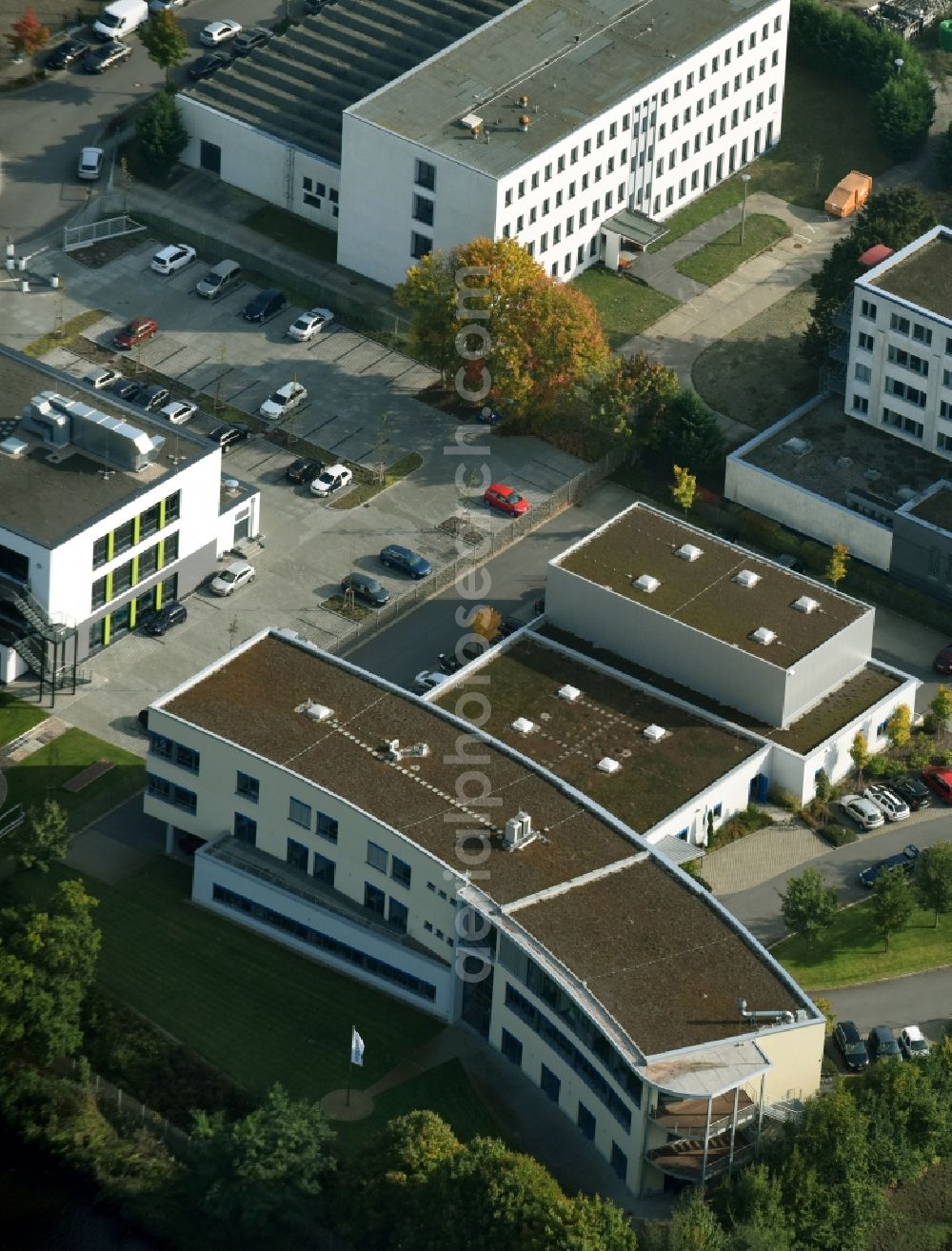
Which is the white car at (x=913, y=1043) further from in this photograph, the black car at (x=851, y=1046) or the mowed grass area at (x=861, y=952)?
the mowed grass area at (x=861, y=952)

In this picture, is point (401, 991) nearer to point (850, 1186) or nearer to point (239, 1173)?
point (239, 1173)

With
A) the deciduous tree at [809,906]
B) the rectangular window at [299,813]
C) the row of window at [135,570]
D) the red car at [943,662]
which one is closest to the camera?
the deciduous tree at [809,906]

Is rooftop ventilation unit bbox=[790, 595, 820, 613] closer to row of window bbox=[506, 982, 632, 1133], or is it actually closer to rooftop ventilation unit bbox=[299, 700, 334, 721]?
rooftop ventilation unit bbox=[299, 700, 334, 721]

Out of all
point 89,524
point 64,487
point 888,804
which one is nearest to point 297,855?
point 89,524

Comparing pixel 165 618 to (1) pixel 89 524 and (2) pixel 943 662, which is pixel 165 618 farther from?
(2) pixel 943 662

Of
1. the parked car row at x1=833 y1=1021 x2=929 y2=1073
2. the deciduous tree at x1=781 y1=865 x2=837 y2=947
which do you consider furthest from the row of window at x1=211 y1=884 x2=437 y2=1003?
the parked car row at x1=833 y1=1021 x2=929 y2=1073

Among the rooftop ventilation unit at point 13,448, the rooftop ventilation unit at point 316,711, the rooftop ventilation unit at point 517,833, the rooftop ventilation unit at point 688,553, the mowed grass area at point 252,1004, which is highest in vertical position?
the rooftop ventilation unit at point 13,448

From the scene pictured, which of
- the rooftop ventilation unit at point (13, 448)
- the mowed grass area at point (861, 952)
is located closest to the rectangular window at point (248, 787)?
the mowed grass area at point (861, 952)
